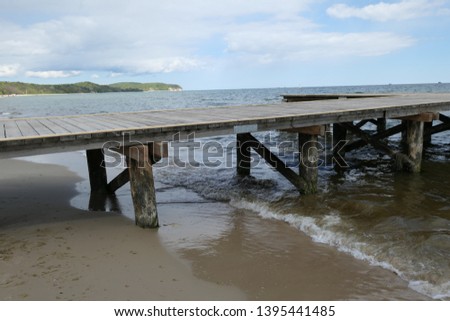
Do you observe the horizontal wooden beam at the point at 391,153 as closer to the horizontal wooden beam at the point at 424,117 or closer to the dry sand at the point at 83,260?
the horizontal wooden beam at the point at 424,117

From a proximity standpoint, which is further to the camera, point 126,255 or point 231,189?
point 231,189

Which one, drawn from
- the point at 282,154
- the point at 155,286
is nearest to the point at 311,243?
the point at 155,286

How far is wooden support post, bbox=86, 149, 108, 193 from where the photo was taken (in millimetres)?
8609

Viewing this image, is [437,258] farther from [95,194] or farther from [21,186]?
[21,186]

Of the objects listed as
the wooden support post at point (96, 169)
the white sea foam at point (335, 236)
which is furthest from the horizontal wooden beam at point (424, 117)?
the wooden support post at point (96, 169)

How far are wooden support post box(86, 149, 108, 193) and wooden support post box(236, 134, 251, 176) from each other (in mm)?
3816

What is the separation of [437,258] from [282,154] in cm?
1025

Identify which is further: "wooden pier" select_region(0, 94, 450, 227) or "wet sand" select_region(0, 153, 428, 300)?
"wooden pier" select_region(0, 94, 450, 227)

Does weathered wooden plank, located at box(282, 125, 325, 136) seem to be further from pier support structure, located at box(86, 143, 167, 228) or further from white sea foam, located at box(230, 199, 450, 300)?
pier support structure, located at box(86, 143, 167, 228)

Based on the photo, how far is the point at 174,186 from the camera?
10.2 m

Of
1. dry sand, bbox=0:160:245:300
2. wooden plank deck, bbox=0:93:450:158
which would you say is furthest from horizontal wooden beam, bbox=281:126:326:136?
dry sand, bbox=0:160:245:300

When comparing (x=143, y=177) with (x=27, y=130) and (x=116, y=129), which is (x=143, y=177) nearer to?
(x=116, y=129)

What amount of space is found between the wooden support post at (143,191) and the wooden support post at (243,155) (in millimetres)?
4496

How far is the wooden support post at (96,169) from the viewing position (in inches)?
339
